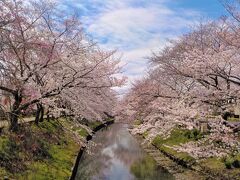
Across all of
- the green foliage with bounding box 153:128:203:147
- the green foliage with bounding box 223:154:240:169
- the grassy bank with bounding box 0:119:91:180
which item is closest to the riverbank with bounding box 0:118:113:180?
the grassy bank with bounding box 0:119:91:180

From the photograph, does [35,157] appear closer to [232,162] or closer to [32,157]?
[32,157]

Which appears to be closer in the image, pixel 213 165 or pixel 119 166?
pixel 213 165

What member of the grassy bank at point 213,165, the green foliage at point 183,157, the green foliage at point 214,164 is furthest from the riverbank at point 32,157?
the green foliage at point 214,164

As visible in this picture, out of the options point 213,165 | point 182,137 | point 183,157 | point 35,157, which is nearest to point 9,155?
point 35,157

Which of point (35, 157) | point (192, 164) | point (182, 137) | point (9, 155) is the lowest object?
point (192, 164)

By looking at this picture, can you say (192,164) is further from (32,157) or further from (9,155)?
(9,155)

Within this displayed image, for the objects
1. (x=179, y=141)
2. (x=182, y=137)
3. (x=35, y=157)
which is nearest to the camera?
(x=35, y=157)

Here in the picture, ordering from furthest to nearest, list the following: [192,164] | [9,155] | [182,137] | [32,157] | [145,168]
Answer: [182,137] < [145,168] < [192,164] < [32,157] < [9,155]

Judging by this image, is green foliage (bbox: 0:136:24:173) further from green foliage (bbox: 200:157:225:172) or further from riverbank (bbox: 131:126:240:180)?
green foliage (bbox: 200:157:225:172)

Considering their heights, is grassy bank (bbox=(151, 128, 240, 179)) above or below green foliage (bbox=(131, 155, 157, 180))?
above

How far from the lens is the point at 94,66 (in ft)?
71.8

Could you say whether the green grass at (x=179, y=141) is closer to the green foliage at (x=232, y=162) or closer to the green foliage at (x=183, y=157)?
the green foliage at (x=183, y=157)

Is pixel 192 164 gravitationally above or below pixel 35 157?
below

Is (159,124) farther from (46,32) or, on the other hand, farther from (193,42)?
(193,42)
